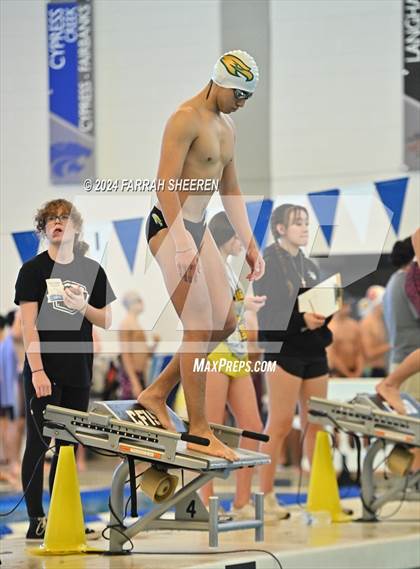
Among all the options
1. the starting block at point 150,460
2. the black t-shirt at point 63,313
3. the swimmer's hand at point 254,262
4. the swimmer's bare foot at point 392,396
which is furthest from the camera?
the swimmer's bare foot at point 392,396

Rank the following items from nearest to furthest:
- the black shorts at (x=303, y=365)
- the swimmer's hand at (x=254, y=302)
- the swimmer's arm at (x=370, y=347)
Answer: the swimmer's hand at (x=254, y=302) < the black shorts at (x=303, y=365) < the swimmer's arm at (x=370, y=347)

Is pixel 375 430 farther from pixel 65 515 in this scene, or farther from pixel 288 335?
pixel 65 515

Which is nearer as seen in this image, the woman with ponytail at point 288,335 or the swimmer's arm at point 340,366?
the woman with ponytail at point 288,335

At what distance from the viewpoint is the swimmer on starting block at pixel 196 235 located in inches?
181

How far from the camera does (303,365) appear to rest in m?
5.88

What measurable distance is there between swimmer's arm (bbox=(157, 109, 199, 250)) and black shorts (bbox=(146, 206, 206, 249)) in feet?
0.08

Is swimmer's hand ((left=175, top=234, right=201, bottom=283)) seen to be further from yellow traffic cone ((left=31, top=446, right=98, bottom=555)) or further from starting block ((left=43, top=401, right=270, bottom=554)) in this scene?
yellow traffic cone ((left=31, top=446, right=98, bottom=555))

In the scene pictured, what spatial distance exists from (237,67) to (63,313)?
105 centimetres

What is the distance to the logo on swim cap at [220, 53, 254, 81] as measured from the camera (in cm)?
477

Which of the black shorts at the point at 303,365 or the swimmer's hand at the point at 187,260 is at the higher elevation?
the swimmer's hand at the point at 187,260

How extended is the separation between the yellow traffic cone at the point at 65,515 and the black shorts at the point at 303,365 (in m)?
1.35

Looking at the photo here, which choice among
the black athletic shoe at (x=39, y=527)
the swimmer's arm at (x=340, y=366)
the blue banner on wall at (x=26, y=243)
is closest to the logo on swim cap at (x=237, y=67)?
the blue banner on wall at (x=26, y=243)

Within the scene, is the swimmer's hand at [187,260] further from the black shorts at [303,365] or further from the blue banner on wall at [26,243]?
the black shorts at [303,365]

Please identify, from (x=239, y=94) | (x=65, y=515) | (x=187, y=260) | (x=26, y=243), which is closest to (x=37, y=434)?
(x=65, y=515)
